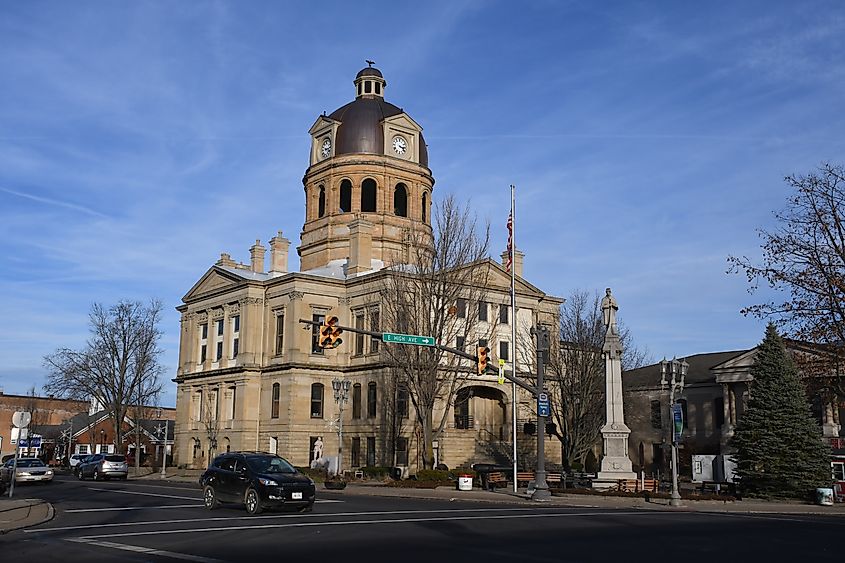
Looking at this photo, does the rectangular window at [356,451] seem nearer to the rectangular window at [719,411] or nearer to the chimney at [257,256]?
the chimney at [257,256]

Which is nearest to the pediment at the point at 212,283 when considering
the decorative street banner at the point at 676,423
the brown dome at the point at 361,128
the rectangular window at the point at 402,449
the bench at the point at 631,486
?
the brown dome at the point at 361,128

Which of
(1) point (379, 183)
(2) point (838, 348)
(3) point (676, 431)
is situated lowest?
(3) point (676, 431)

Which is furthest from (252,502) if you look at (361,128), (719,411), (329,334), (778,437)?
(719,411)

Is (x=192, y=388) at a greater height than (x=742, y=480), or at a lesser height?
greater

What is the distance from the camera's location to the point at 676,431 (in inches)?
1225

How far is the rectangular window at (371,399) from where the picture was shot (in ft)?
209

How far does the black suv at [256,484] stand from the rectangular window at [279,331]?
42.7m

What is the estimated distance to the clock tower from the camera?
72.8 metres

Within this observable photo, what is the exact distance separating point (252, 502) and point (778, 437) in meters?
22.6

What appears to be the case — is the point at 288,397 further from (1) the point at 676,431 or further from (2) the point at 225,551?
(2) the point at 225,551

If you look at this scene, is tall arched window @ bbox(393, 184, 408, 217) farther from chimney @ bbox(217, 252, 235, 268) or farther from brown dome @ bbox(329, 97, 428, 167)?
chimney @ bbox(217, 252, 235, 268)

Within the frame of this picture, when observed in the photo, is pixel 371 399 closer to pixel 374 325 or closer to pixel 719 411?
pixel 374 325

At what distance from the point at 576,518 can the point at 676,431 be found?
9.51 meters

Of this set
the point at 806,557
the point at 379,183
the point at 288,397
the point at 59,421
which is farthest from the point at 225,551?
the point at 59,421
